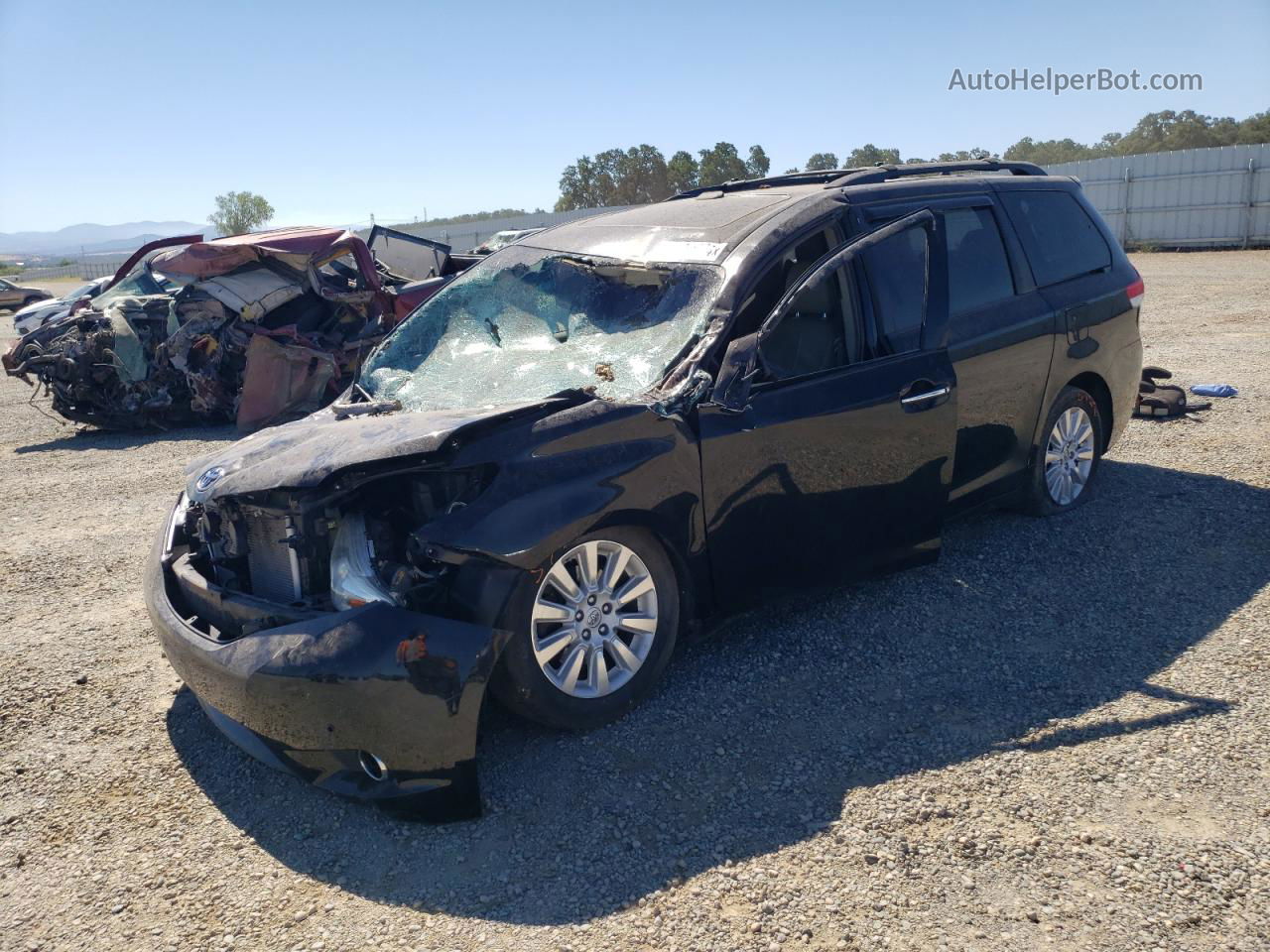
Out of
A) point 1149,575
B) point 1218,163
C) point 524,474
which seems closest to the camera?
point 524,474

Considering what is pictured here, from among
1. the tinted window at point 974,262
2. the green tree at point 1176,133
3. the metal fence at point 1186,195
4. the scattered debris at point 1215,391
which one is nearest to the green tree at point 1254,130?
the green tree at point 1176,133

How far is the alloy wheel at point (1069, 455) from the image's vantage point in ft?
18.3

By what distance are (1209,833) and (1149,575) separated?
2270mm

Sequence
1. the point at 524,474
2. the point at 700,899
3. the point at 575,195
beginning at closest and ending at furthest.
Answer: the point at 700,899
the point at 524,474
the point at 575,195

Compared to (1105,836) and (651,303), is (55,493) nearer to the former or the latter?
(651,303)

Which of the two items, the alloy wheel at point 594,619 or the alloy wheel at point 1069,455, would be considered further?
the alloy wheel at point 1069,455

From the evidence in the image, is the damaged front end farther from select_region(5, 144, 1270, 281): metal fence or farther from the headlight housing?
select_region(5, 144, 1270, 281): metal fence

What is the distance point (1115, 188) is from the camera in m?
30.2

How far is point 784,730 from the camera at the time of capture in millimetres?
3662

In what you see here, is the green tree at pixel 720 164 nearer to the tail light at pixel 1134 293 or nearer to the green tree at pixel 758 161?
the green tree at pixel 758 161

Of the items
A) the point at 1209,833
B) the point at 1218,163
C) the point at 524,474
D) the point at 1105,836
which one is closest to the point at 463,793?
the point at 524,474

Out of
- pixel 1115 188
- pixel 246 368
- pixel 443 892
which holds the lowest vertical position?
pixel 443 892

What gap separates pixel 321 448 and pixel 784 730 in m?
1.96

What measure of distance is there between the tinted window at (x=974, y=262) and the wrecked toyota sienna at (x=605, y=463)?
0.02 meters
